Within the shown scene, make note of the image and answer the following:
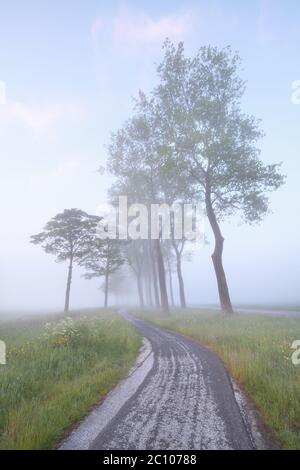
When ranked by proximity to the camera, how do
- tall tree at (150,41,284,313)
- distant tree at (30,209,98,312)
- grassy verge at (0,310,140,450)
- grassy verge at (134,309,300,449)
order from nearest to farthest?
grassy verge at (0,310,140,450)
grassy verge at (134,309,300,449)
tall tree at (150,41,284,313)
distant tree at (30,209,98,312)

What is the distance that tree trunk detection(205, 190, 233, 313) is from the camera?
19131mm

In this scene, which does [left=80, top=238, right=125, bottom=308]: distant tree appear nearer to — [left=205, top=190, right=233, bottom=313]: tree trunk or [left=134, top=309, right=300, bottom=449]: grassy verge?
[left=205, top=190, right=233, bottom=313]: tree trunk

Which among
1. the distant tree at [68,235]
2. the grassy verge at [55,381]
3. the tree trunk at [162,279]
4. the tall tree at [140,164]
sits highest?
the tall tree at [140,164]

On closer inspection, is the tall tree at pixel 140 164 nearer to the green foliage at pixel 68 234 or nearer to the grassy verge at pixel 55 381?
the green foliage at pixel 68 234

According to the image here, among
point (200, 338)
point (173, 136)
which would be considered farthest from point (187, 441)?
point (173, 136)

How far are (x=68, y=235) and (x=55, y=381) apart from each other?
981 inches

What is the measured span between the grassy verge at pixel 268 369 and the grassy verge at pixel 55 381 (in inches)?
130

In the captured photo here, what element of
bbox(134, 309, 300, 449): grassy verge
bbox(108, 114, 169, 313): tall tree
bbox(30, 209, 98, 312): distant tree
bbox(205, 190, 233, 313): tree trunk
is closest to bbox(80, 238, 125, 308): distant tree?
bbox(30, 209, 98, 312): distant tree

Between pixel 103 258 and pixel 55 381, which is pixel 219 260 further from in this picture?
pixel 103 258

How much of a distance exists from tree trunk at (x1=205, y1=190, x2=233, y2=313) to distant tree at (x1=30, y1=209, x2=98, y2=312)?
16246 mm

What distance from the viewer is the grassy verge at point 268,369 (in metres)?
4.72

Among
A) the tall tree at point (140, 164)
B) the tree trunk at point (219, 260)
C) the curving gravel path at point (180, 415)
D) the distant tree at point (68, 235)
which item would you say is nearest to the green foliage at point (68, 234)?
the distant tree at point (68, 235)
